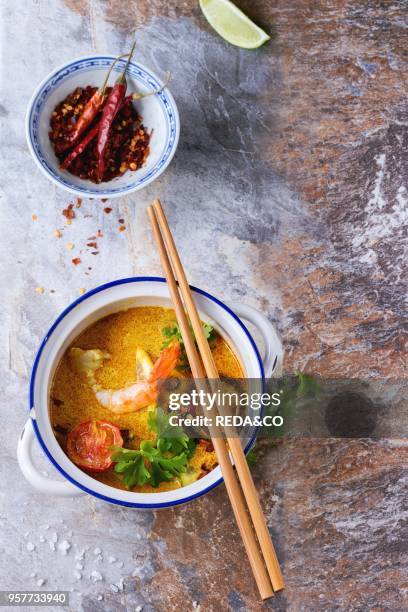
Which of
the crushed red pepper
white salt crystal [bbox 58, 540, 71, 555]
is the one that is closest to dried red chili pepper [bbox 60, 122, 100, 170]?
the crushed red pepper

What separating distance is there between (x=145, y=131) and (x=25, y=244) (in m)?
0.41

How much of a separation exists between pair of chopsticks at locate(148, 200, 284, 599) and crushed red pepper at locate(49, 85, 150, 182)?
19 cm

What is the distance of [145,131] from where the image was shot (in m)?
1.83

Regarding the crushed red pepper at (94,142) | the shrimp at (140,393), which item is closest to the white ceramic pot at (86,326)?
the shrimp at (140,393)

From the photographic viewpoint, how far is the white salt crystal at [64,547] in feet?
5.65

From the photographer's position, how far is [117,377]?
161 cm

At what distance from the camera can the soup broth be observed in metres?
1.58

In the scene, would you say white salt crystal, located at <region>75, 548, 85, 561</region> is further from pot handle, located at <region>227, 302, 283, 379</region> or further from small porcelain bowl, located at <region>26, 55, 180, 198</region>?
small porcelain bowl, located at <region>26, 55, 180, 198</region>

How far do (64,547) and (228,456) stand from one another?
0.51 m

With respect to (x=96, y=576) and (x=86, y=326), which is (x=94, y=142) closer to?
(x=86, y=326)

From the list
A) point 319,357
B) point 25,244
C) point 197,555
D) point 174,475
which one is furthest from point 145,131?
point 197,555

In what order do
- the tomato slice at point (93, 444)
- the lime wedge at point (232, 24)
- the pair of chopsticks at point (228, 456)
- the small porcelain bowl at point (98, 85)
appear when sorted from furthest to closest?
the lime wedge at point (232, 24) → the small porcelain bowl at point (98, 85) → the tomato slice at point (93, 444) → the pair of chopsticks at point (228, 456)

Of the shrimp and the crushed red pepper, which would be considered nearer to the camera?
the shrimp

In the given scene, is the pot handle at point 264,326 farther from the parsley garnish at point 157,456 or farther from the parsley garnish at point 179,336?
the parsley garnish at point 157,456
